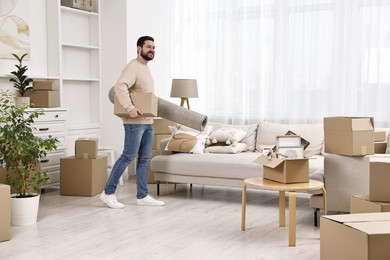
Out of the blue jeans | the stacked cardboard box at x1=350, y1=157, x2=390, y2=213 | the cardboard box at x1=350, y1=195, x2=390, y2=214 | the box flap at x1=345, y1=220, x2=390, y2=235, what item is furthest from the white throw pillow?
the box flap at x1=345, y1=220, x2=390, y2=235

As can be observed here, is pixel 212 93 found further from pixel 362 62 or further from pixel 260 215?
pixel 260 215

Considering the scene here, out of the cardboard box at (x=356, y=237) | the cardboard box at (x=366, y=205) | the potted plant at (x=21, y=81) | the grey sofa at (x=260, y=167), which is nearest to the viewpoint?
the cardboard box at (x=356, y=237)

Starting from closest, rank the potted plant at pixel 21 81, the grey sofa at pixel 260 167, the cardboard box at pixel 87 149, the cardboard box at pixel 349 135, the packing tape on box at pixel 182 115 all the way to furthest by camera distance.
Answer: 1. the cardboard box at pixel 349 135
2. the grey sofa at pixel 260 167
3. the packing tape on box at pixel 182 115
4. the potted plant at pixel 21 81
5. the cardboard box at pixel 87 149

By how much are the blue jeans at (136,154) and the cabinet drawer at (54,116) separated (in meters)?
1.10

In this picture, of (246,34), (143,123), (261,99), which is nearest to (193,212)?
(143,123)

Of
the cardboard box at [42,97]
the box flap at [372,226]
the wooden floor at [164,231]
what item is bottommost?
the wooden floor at [164,231]

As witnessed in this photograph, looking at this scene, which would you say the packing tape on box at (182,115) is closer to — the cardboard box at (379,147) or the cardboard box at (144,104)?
the cardboard box at (144,104)

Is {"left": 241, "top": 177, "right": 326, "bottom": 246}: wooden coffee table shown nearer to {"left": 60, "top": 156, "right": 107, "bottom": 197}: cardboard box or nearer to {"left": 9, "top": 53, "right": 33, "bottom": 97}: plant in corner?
{"left": 60, "top": 156, "right": 107, "bottom": 197}: cardboard box

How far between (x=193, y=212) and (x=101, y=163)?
135 centimetres

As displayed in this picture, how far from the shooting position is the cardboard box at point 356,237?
2.17m

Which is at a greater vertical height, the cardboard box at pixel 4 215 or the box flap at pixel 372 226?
the box flap at pixel 372 226

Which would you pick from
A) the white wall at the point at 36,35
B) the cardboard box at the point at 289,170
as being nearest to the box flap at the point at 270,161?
the cardboard box at the point at 289,170

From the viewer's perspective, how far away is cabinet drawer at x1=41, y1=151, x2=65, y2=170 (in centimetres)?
595

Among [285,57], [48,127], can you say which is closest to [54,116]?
[48,127]
